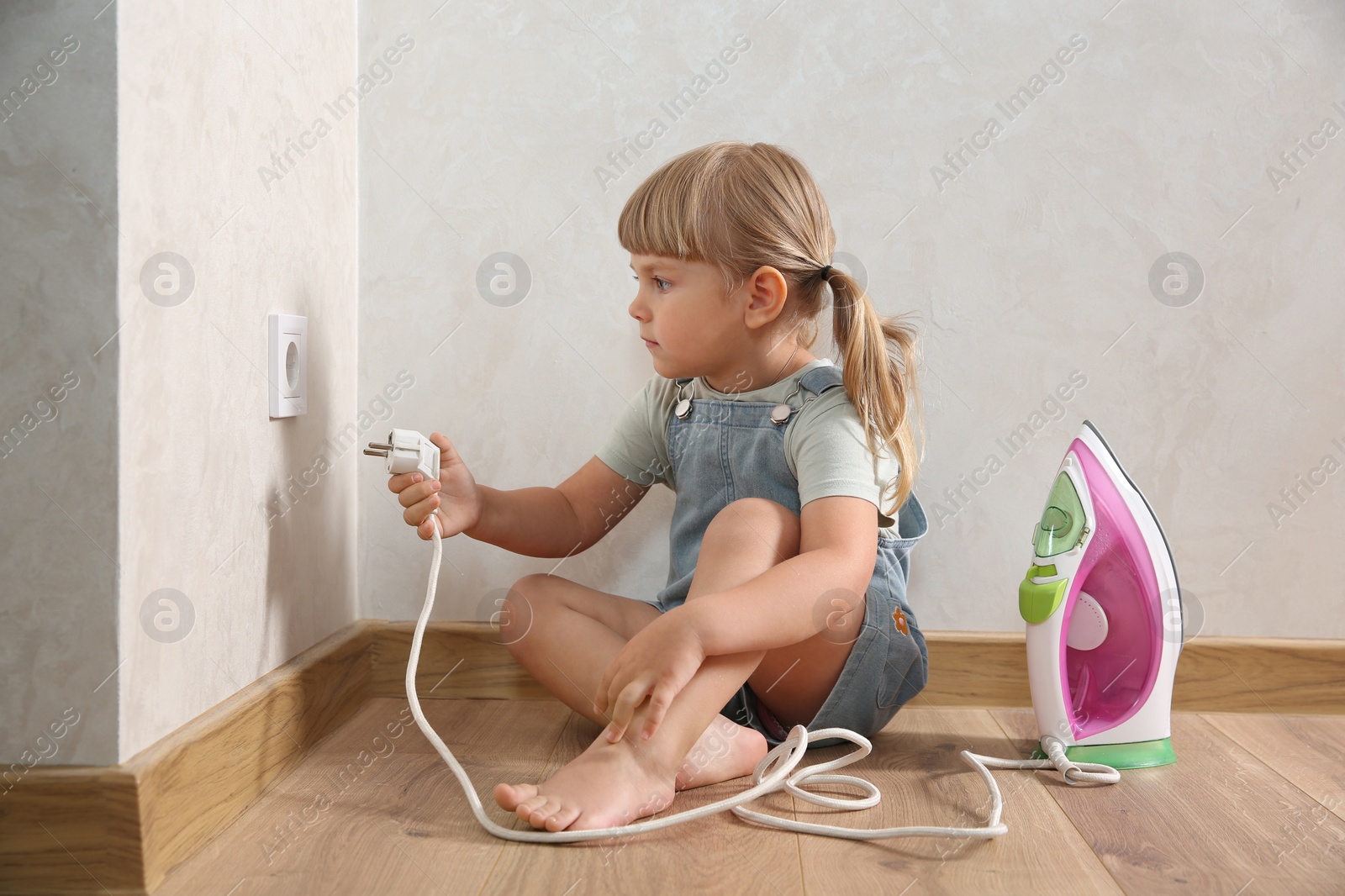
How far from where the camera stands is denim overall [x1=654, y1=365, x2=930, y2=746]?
935 mm

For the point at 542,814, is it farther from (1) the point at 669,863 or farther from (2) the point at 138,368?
(2) the point at 138,368

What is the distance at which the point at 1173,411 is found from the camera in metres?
1.09

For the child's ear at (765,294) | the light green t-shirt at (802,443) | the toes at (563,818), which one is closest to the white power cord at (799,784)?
the toes at (563,818)

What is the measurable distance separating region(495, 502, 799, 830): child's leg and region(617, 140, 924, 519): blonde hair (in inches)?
6.1

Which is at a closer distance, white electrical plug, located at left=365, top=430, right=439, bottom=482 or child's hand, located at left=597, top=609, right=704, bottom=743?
child's hand, located at left=597, top=609, right=704, bottom=743

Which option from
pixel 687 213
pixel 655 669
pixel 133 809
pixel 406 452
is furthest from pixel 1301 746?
pixel 133 809

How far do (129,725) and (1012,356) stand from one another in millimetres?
901

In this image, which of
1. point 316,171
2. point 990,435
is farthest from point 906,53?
point 316,171

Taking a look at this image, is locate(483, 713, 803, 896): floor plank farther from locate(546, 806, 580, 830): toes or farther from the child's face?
the child's face

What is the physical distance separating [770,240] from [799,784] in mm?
495

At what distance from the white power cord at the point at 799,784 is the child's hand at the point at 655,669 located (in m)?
0.08

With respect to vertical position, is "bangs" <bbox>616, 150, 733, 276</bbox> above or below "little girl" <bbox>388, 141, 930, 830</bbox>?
above

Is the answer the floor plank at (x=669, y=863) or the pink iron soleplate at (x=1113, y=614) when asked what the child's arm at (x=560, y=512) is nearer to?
the floor plank at (x=669, y=863)

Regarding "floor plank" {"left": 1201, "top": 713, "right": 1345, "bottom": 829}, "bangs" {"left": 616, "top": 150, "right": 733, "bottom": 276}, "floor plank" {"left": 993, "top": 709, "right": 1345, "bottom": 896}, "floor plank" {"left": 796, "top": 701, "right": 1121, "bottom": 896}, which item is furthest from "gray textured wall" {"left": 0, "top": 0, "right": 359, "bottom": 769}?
"floor plank" {"left": 1201, "top": 713, "right": 1345, "bottom": 829}
